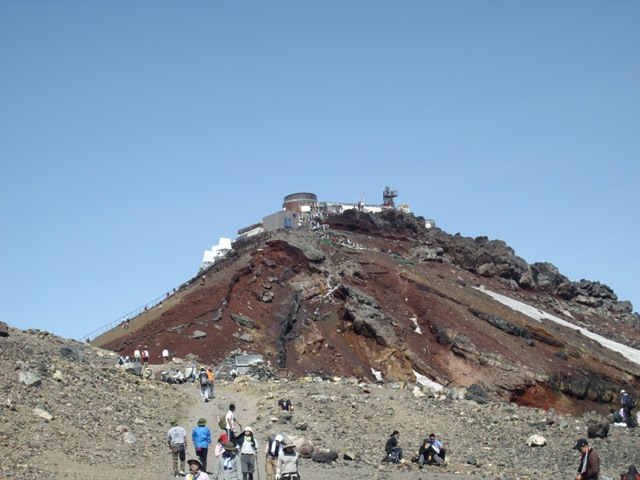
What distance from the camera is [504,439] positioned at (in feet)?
98.2

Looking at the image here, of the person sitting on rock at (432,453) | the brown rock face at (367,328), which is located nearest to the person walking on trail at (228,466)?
the person sitting on rock at (432,453)

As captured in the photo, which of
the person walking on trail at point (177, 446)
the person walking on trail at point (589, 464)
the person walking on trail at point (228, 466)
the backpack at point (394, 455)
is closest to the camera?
the person walking on trail at point (228, 466)

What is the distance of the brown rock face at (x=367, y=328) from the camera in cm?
5081

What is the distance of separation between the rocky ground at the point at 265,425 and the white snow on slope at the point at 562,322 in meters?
35.2

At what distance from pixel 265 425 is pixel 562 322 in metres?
51.3

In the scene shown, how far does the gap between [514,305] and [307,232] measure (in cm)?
1809

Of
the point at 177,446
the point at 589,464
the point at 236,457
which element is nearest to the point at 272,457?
the point at 236,457

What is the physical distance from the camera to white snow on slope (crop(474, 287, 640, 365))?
70.4 meters

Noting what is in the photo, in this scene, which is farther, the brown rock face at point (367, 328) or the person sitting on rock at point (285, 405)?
the brown rock face at point (367, 328)

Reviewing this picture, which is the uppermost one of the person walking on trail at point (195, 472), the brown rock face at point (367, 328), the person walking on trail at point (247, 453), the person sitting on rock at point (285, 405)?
the brown rock face at point (367, 328)

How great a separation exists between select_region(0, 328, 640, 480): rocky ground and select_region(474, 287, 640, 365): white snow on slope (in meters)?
35.2

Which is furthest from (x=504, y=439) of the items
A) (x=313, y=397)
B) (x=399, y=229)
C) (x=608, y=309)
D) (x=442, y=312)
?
(x=608, y=309)

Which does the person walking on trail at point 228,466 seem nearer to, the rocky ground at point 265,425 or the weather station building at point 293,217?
the rocky ground at point 265,425

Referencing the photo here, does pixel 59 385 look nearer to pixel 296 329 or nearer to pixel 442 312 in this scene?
pixel 296 329
